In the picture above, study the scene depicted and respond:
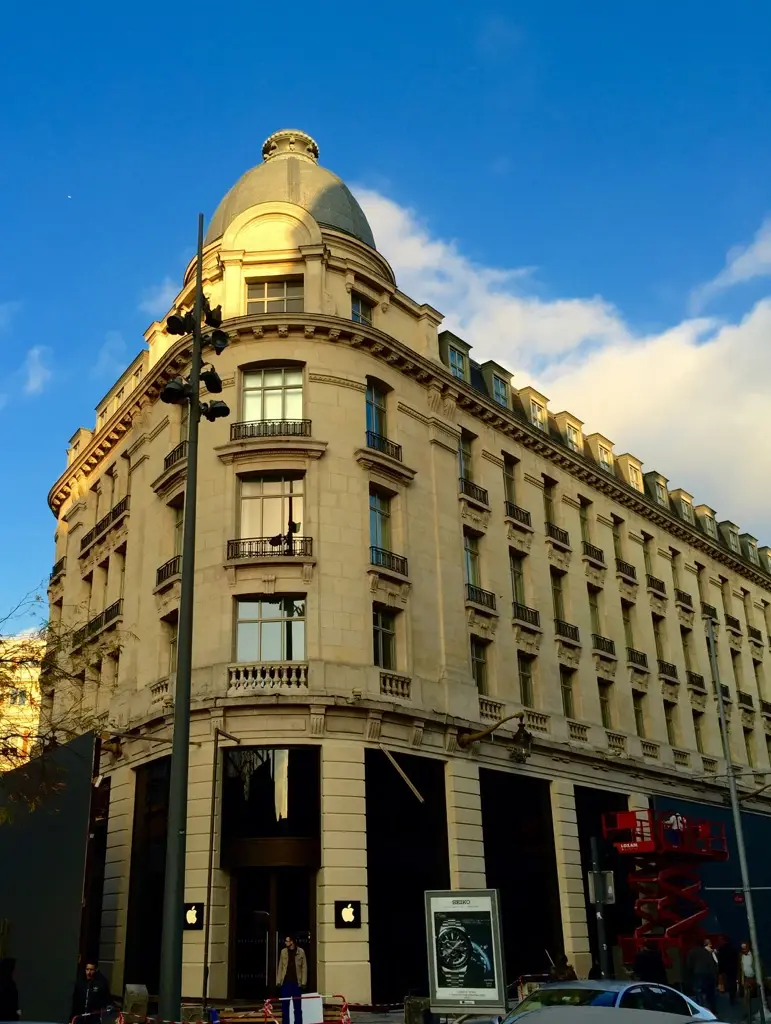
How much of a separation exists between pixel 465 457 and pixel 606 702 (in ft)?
37.3

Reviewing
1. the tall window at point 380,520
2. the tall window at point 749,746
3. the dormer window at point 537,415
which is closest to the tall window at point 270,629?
the tall window at point 380,520

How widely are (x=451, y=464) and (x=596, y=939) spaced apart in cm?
1615

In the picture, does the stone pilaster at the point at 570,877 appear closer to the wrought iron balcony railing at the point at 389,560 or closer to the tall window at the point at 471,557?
the tall window at the point at 471,557

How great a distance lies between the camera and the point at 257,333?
2984 cm

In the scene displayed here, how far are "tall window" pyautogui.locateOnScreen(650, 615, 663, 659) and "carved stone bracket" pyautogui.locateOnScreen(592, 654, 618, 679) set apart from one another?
15.5ft

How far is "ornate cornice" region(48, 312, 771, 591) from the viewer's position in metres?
29.8

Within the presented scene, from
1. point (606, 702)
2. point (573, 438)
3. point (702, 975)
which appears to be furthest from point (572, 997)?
point (573, 438)

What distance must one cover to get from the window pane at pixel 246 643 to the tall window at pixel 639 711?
61.2 feet

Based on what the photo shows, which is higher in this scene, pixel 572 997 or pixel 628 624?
pixel 628 624

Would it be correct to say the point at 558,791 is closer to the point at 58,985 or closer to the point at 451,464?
the point at 451,464

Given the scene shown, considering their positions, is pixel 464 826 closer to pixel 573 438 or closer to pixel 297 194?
pixel 573 438

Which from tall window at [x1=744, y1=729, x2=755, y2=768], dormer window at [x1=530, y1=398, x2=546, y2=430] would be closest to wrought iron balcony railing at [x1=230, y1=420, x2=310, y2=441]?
dormer window at [x1=530, y1=398, x2=546, y2=430]

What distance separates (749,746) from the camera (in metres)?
48.5

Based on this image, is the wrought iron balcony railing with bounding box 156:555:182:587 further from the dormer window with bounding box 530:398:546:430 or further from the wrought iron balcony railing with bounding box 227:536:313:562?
the dormer window with bounding box 530:398:546:430
